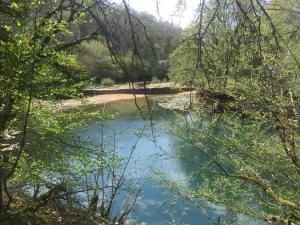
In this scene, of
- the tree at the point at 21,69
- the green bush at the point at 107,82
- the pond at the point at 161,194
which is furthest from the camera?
the green bush at the point at 107,82

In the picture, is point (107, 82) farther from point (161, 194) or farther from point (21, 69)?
point (21, 69)

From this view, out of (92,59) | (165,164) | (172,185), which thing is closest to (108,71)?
(92,59)

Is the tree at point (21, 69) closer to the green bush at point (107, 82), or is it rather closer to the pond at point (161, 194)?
the pond at point (161, 194)

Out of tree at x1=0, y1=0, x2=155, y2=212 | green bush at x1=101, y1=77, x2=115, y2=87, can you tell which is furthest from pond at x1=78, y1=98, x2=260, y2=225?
green bush at x1=101, y1=77, x2=115, y2=87

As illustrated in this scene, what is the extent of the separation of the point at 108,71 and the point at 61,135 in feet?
89.1

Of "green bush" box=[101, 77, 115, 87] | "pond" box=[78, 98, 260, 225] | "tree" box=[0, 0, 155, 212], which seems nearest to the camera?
"tree" box=[0, 0, 155, 212]

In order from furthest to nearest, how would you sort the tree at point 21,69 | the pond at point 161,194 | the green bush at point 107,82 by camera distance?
the green bush at point 107,82 < the pond at point 161,194 < the tree at point 21,69

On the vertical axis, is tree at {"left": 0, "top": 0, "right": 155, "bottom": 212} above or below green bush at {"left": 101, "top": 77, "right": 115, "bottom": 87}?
above

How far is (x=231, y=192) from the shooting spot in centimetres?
564

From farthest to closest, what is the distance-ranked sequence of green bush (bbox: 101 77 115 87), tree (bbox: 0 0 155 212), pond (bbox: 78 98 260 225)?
green bush (bbox: 101 77 115 87) < pond (bbox: 78 98 260 225) < tree (bbox: 0 0 155 212)

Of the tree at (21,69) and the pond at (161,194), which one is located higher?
the tree at (21,69)

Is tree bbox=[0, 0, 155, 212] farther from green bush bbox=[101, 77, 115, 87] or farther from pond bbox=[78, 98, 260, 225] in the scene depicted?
green bush bbox=[101, 77, 115, 87]

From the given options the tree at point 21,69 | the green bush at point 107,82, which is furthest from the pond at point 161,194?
the green bush at point 107,82

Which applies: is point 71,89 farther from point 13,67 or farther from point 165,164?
point 165,164
